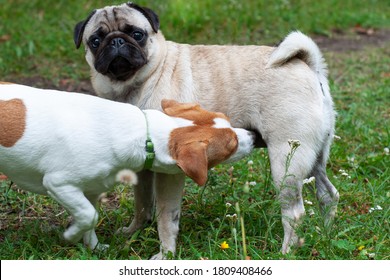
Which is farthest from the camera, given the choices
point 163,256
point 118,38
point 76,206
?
point 118,38

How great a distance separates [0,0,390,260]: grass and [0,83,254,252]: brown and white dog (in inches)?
16.6

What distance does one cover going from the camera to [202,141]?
430 centimetres

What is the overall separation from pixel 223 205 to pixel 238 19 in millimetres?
4887

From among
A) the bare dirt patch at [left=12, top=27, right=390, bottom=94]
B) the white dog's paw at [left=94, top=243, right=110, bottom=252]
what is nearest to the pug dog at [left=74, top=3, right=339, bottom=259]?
the white dog's paw at [left=94, top=243, right=110, bottom=252]

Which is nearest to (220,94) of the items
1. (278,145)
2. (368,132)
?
(278,145)

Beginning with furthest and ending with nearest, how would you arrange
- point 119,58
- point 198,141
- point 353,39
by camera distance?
point 353,39, point 119,58, point 198,141

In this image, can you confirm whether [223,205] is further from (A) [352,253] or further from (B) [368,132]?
(B) [368,132]

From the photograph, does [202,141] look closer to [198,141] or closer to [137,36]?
[198,141]

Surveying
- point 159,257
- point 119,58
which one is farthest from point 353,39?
point 159,257

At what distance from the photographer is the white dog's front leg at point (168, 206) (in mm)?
4742

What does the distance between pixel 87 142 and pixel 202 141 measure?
69 cm

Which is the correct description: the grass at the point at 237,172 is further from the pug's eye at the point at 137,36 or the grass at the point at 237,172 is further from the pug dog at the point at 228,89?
the pug's eye at the point at 137,36

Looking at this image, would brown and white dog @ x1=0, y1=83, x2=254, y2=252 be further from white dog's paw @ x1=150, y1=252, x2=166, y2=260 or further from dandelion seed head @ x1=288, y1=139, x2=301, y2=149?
white dog's paw @ x1=150, y1=252, x2=166, y2=260

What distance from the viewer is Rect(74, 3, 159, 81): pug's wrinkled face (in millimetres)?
4930
